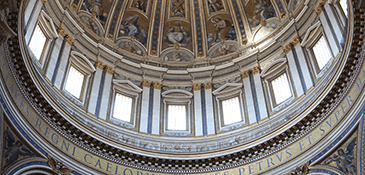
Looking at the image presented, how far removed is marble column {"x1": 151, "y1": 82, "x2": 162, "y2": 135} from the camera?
22.5 m

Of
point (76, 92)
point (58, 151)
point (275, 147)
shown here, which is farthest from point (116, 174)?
point (275, 147)

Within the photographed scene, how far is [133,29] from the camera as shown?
27844mm

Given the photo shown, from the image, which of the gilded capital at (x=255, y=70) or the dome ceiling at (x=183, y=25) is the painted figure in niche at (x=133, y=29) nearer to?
the dome ceiling at (x=183, y=25)

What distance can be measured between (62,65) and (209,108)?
812 centimetres

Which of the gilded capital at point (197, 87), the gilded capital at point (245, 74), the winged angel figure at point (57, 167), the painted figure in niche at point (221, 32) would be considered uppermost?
the painted figure in niche at point (221, 32)

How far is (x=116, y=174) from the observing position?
18.9 m

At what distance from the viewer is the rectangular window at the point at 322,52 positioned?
20250mm

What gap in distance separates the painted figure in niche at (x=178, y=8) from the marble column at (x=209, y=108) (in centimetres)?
664

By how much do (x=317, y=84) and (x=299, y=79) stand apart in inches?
68.8

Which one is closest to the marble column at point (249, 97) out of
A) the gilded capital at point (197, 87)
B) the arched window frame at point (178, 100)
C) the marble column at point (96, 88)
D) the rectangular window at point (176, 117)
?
the gilded capital at point (197, 87)

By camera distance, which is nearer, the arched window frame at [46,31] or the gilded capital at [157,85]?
the arched window frame at [46,31]

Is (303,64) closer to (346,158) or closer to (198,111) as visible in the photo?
(198,111)

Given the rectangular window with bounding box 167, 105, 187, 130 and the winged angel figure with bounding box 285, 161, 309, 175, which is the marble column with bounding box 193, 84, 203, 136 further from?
the winged angel figure with bounding box 285, 161, 309, 175

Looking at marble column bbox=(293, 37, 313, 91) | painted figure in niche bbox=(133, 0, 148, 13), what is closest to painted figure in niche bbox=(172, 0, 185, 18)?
painted figure in niche bbox=(133, 0, 148, 13)
